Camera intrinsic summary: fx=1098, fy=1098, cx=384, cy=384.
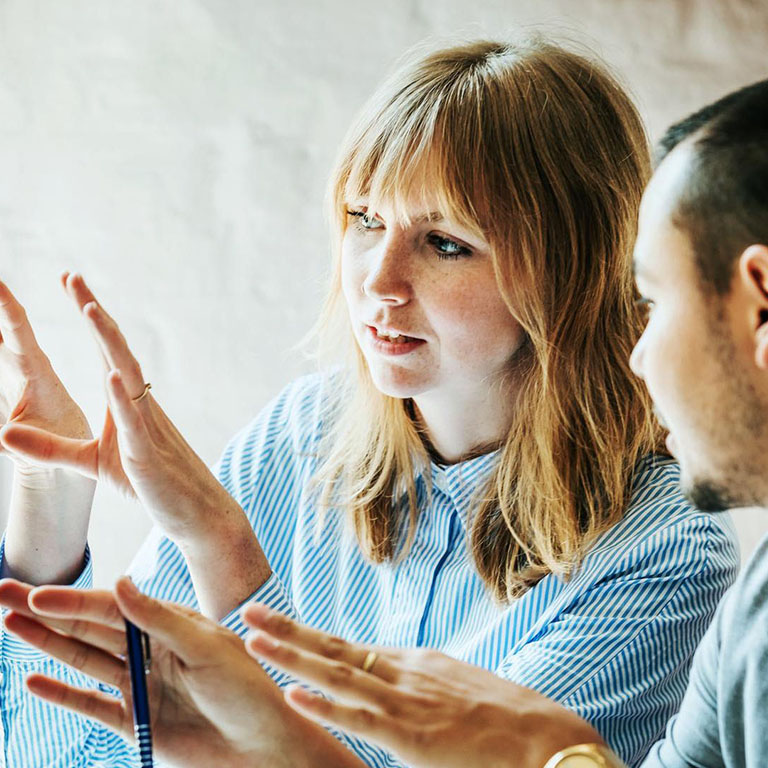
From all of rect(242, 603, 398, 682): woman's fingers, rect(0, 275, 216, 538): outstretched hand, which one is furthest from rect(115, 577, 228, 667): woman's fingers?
rect(0, 275, 216, 538): outstretched hand

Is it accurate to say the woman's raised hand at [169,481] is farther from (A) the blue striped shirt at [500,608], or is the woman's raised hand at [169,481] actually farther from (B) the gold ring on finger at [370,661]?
(B) the gold ring on finger at [370,661]

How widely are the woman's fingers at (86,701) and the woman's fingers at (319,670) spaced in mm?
289

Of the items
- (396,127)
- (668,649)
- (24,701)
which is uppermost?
(396,127)

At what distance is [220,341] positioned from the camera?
2217mm

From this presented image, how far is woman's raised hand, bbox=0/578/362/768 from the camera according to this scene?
104 cm

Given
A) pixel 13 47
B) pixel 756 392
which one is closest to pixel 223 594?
pixel 756 392

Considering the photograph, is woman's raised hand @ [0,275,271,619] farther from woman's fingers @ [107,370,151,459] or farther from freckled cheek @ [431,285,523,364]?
freckled cheek @ [431,285,523,364]

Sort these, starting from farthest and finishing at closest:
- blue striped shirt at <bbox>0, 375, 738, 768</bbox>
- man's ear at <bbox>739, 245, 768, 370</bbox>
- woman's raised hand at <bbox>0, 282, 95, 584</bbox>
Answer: woman's raised hand at <bbox>0, 282, 95, 584</bbox>
blue striped shirt at <bbox>0, 375, 738, 768</bbox>
man's ear at <bbox>739, 245, 768, 370</bbox>

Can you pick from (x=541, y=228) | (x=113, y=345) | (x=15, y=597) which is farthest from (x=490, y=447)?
(x=15, y=597)

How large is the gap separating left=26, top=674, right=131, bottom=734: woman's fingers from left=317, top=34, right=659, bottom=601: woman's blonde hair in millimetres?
536

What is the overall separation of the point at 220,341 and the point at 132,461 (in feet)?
3.30

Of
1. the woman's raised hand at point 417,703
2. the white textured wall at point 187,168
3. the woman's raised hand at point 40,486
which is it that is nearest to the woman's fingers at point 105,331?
the woman's raised hand at point 40,486

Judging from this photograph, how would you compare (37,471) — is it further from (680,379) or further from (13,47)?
(13,47)

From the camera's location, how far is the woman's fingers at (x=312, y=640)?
93 centimetres
